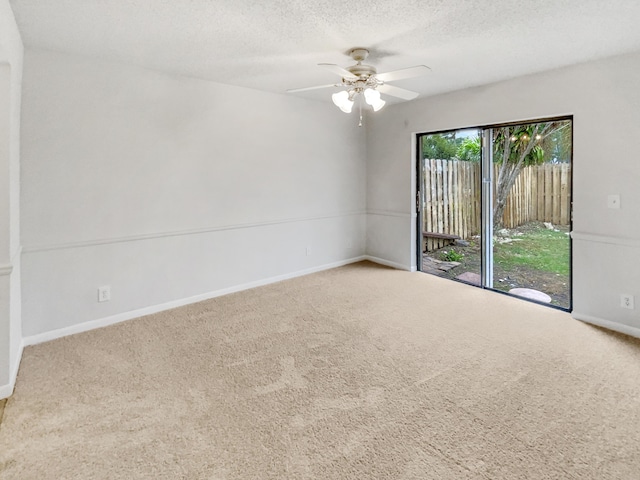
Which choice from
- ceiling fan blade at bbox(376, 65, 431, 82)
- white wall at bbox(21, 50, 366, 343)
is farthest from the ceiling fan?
white wall at bbox(21, 50, 366, 343)

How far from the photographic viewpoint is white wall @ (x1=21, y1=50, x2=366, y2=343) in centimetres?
292

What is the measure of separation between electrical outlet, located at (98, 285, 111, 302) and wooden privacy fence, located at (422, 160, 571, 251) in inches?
147

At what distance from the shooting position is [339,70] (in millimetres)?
2570

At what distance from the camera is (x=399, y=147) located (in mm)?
4930

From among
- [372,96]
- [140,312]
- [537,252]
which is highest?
[372,96]

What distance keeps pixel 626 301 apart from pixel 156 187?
4.21 metres

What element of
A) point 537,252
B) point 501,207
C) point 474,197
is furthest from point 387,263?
point 537,252

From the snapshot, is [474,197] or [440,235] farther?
[440,235]

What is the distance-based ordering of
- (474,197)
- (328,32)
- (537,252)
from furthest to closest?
1. (474,197)
2. (537,252)
3. (328,32)

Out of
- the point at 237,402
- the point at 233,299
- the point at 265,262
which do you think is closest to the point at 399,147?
the point at 265,262

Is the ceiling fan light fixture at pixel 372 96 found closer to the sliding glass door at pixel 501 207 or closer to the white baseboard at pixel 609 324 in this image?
the sliding glass door at pixel 501 207

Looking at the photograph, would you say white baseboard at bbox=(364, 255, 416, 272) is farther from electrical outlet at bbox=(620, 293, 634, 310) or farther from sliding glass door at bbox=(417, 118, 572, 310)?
electrical outlet at bbox=(620, 293, 634, 310)

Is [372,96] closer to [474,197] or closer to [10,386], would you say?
[474,197]

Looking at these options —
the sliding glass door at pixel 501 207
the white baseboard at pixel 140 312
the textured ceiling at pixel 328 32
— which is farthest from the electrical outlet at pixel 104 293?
the sliding glass door at pixel 501 207
